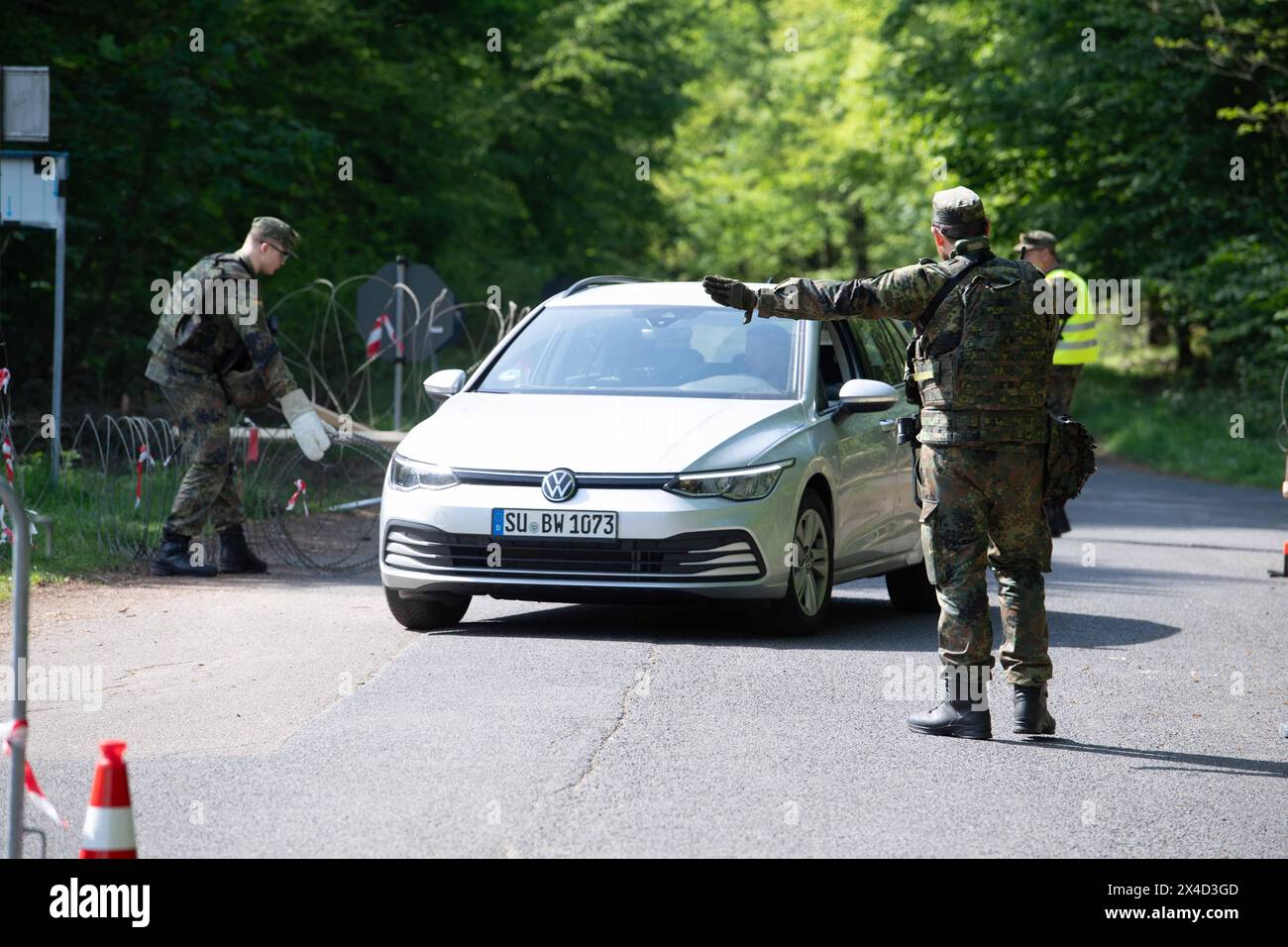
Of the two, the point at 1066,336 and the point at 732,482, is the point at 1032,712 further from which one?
the point at 1066,336

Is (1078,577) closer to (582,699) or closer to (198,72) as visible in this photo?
(582,699)

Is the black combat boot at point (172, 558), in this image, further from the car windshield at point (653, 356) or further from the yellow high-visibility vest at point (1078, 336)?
the yellow high-visibility vest at point (1078, 336)

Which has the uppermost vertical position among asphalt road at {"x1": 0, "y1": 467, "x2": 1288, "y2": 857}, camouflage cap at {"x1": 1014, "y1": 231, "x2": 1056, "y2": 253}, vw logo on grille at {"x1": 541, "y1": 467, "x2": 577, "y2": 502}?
camouflage cap at {"x1": 1014, "y1": 231, "x2": 1056, "y2": 253}

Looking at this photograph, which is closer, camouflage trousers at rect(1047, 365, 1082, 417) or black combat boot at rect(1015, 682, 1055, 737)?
black combat boot at rect(1015, 682, 1055, 737)

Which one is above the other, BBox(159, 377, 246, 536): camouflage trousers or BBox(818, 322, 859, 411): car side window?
BBox(818, 322, 859, 411): car side window

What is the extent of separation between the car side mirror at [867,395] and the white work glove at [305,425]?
347cm

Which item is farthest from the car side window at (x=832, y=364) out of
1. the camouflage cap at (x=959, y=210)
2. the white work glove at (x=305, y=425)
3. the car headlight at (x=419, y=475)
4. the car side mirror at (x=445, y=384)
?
the white work glove at (x=305, y=425)

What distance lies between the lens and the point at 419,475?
31.6 ft

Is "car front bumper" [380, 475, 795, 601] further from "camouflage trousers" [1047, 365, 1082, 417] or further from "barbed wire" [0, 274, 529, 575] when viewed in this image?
"camouflage trousers" [1047, 365, 1082, 417]

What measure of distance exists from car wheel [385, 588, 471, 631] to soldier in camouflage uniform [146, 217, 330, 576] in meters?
2.19

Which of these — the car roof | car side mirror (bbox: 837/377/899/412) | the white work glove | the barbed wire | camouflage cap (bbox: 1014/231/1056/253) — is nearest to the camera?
car side mirror (bbox: 837/377/899/412)

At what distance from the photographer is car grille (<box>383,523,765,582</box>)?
9.24m

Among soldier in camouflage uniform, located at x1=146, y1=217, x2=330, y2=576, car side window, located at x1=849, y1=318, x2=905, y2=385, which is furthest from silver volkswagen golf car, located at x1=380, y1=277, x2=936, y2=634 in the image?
soldier in camouflage uniform, located at x1=146, y1=217, x2=330, y2=576
